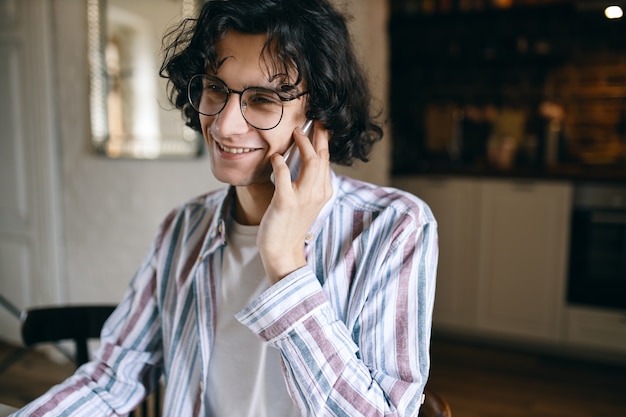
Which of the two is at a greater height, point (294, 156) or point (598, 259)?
point (294, 156)

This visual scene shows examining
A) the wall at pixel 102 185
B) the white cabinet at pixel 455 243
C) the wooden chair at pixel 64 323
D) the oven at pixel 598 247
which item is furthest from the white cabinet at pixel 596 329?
the wooden chair at pixel 64 323

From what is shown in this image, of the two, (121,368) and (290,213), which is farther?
(121,368)

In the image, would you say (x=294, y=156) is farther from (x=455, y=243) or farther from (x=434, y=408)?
(x=455, y=243)

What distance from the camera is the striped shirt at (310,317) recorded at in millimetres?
803

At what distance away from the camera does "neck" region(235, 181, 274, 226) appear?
3.34 ft

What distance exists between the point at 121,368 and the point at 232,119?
53cm

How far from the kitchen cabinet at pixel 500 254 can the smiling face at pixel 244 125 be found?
8.01 feet

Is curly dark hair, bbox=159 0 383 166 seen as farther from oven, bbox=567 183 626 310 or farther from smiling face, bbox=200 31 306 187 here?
oven, bbox=567 183 626 310

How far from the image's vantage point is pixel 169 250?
1.12 m

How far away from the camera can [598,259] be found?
2.97 m

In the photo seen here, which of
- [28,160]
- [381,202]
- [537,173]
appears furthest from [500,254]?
[28,160]

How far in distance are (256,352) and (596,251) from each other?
8.49 ft

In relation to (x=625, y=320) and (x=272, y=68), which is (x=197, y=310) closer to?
(x=272, y=68)

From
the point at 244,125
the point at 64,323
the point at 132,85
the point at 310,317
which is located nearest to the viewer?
the point at 310,317
